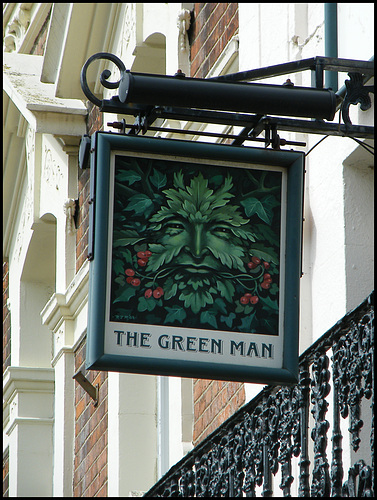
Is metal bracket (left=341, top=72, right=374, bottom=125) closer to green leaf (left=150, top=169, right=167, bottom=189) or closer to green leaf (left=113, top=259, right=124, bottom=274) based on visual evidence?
green leaf (left=150, top=169, right=167, bottom=189)

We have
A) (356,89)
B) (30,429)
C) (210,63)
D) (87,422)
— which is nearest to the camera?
(356,89)

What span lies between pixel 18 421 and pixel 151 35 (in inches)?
205

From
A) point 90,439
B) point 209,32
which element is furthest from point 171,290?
point 90,439

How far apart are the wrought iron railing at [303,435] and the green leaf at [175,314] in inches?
31.2

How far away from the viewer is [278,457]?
6984 mm

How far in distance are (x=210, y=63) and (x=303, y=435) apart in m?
4.36

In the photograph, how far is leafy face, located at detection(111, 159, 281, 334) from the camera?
20.7 feet

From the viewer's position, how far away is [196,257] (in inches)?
253

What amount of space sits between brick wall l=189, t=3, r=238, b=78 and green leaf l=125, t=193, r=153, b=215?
372 centimetres

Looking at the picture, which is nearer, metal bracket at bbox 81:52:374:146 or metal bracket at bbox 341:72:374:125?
metal bracket at bbox 81:52:374:146

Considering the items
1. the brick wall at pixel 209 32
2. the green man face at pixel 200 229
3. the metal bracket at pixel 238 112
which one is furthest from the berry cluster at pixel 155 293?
the brick wall at pixel 209 32

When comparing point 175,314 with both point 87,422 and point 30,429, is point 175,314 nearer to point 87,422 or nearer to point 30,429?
point 87,422

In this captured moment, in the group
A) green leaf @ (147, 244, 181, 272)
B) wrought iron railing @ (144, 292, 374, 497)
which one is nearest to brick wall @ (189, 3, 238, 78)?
wrought iron railing @ (144, 292, 374, 497)

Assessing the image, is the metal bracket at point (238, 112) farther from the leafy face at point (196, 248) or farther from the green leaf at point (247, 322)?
the green leaf at point (247, 322)
